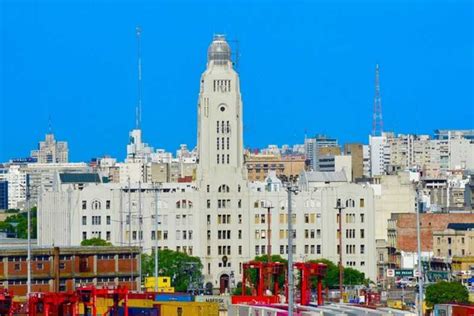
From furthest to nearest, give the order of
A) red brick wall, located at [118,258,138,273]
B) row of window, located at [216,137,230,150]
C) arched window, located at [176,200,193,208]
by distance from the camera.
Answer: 1. arched window, located at [176,200,193,208]
2. row of window, located at [216,137,230,150]
3. red brick wall, located at [118,258,138,273]

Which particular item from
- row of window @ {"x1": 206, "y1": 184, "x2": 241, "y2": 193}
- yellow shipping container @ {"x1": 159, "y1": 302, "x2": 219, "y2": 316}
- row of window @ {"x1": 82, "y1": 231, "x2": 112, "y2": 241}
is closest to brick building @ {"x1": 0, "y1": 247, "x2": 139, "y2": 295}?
yellow shipping container @ {"x1": 159, "y1": 302, "x2": 219, "y2": 316}

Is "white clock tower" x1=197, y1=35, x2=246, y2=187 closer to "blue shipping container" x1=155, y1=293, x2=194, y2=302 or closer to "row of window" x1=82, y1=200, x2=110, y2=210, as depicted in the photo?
"row of window" x1=82, y1=200, x2=110, y2=210

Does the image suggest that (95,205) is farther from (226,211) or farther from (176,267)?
(176,267)

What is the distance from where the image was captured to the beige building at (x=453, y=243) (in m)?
192

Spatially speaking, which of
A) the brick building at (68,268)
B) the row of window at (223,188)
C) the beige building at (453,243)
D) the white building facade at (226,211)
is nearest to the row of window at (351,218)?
the white building facade at (226,211)

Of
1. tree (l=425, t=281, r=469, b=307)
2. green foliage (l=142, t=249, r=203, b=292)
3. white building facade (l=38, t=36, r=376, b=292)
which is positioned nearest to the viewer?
tree (l=425, t=281, r=469, b=307)

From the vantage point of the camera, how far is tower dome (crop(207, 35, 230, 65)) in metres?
186

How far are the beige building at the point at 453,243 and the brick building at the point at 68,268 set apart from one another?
2266 inches

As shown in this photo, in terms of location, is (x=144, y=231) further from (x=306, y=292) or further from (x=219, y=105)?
(x=306, y=292)

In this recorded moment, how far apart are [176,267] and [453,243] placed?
31.5 m

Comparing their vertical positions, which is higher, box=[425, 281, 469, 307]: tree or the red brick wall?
the red brick wall

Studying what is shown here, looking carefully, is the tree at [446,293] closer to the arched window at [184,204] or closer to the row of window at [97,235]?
the row of window at [97,235]

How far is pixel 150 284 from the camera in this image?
5546 inches

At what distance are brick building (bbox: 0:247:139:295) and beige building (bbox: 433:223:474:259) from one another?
57564 millimetres
